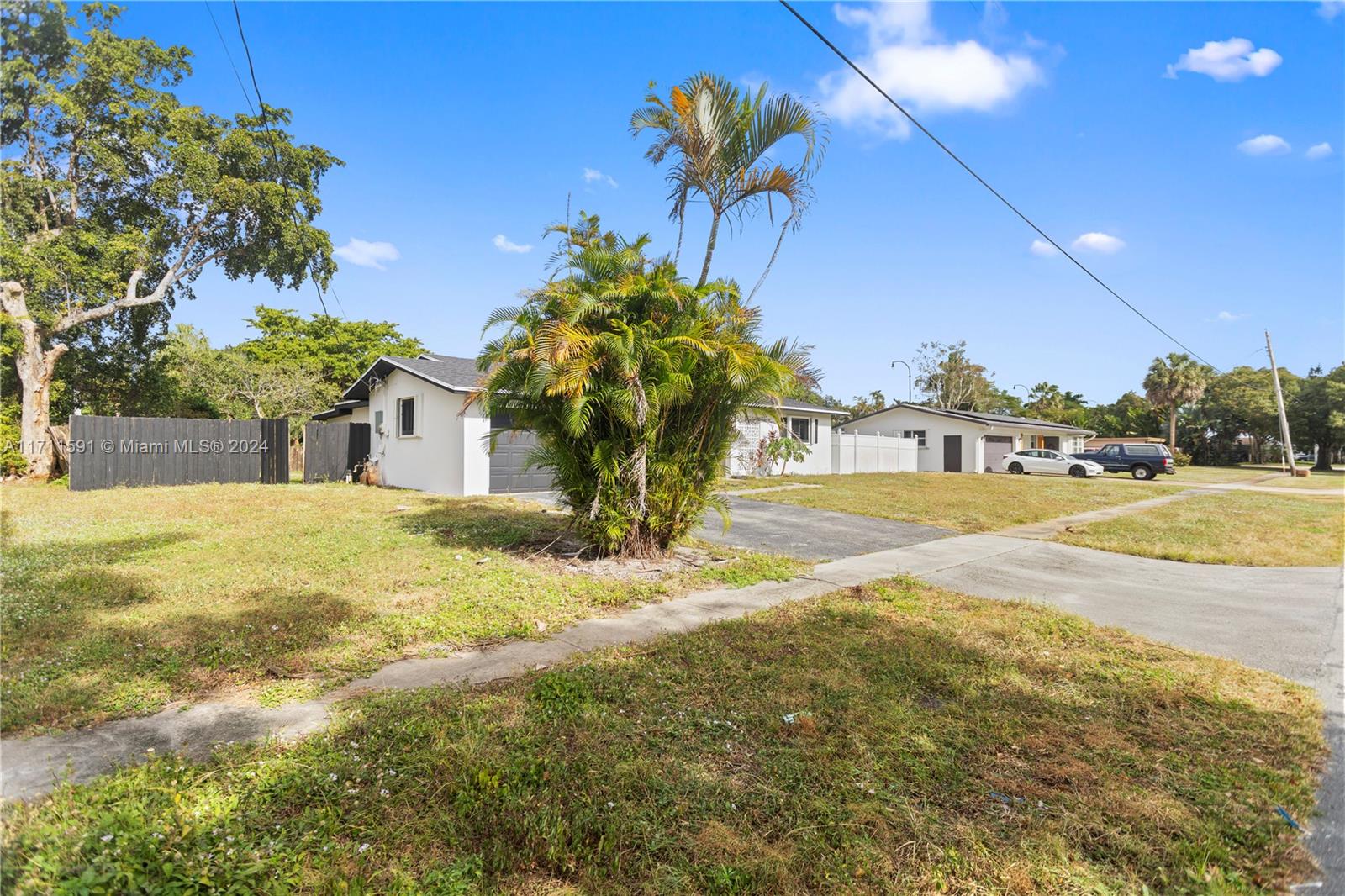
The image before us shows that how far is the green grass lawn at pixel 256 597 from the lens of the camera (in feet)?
12.1

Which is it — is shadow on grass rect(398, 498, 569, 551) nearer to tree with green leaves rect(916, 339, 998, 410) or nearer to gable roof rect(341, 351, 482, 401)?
gable roof rect(341, 351, 482, 401)

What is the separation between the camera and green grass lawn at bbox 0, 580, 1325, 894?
7.07ft

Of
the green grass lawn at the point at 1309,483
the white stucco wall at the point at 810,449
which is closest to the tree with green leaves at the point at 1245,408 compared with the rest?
the green grass lawn at the point at 1309,483

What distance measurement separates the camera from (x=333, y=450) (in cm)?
1811

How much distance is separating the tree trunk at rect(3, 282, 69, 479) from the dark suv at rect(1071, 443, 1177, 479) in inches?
1494

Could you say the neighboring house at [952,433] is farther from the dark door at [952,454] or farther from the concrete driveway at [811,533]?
the concrete driveway at [811,533]

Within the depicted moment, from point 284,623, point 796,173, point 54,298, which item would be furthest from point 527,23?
point 54,298

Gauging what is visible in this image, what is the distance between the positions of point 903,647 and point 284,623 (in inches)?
184

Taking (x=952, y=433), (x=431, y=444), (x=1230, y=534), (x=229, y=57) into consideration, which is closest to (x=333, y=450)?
(x=431, y=444)

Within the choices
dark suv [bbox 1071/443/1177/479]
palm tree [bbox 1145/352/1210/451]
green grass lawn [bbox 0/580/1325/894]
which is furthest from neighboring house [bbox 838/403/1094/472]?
green grass lawn [bbox 0/580/1325/894]

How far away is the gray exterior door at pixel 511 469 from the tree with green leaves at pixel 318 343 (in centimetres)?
2149

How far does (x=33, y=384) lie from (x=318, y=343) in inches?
714

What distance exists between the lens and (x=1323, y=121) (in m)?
9.32

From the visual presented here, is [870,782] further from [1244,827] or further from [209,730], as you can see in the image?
[209,730]
